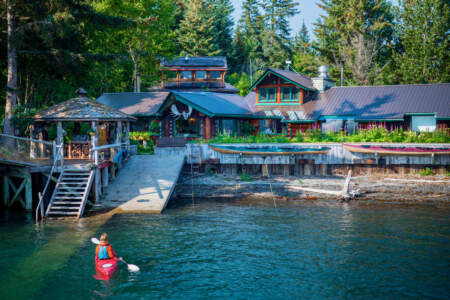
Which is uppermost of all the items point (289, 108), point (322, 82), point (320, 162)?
point (322, 82)

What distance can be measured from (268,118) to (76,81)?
1716 cm

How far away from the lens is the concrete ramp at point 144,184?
2402 centimetres

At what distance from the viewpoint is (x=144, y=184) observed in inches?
1035

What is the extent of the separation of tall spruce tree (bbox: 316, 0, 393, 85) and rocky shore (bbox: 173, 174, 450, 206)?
31312 mm

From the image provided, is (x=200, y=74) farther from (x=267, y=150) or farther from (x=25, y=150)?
(x=25, y=150)

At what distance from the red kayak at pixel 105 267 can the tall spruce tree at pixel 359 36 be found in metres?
49.3

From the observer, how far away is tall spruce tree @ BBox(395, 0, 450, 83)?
49.9m

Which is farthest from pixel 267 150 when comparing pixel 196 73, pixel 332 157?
pixel 196 73

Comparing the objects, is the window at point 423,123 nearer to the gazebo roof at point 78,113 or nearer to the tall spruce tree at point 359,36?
the tall spruce tree at point 359,36

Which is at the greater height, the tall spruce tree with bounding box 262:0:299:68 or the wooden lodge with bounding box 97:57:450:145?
the tall spruce tree with bounding box 262:0:299:68

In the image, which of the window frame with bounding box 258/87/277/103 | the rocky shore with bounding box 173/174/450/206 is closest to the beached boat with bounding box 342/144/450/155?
Answer: the rocky shore with bounding box 173/174/450/206

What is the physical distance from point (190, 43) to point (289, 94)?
36739 mm

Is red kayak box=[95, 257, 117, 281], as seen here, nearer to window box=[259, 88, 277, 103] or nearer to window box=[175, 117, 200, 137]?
window box=[175, 117, 200, 137]

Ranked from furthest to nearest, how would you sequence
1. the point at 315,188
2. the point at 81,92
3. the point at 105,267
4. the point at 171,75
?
1. the point at 171,75
2. the point at 315,188
3. the point at 81,92
4. the point at 105,267
